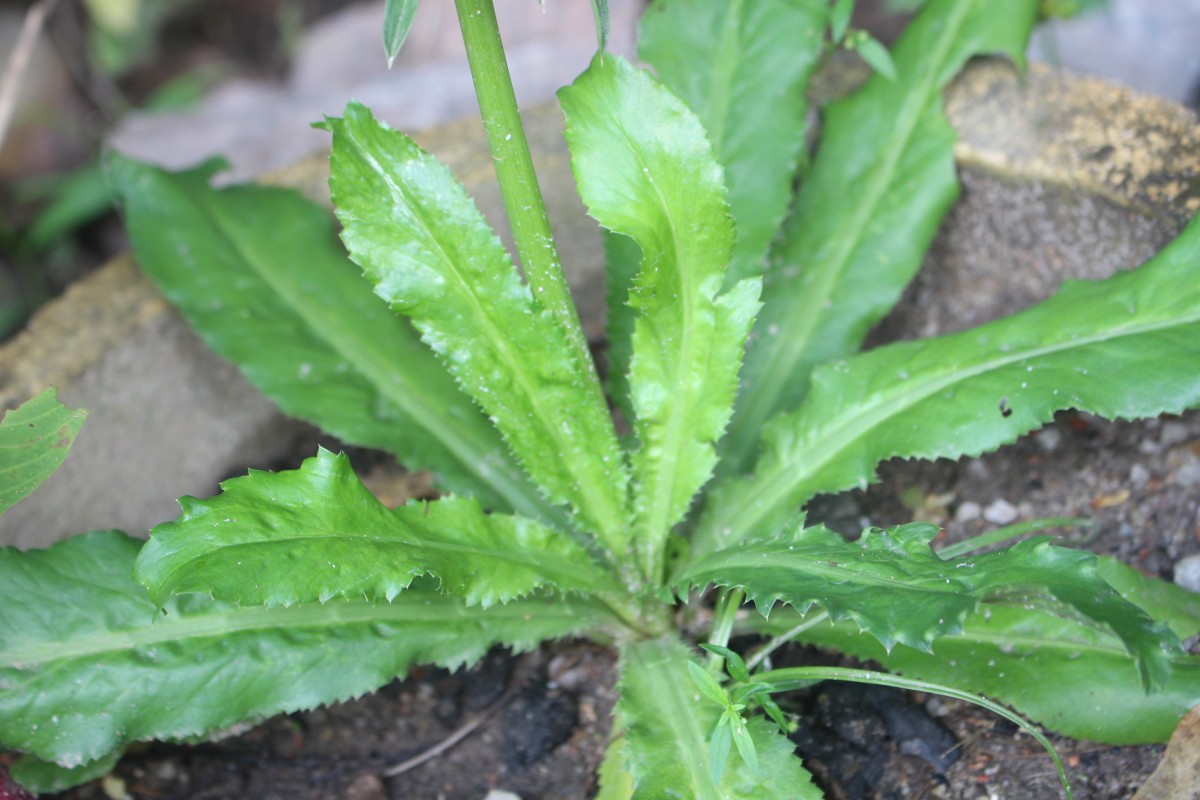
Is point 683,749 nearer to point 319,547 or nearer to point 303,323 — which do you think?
point 319,547

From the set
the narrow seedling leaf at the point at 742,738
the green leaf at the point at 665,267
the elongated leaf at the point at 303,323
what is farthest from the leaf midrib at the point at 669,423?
the narrow seedling leaf at the point at 742,738

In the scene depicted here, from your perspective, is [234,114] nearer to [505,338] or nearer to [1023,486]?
[505,338]

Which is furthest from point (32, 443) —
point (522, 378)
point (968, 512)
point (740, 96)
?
point (968, 512)

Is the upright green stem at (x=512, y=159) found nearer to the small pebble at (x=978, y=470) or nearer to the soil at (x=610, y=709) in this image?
the soil at (x=610, y=709)

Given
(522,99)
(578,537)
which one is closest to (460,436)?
(578,537)

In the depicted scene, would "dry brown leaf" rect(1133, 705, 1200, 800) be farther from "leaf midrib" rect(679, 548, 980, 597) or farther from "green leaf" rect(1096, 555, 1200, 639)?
"leaf midrib" rect(679, 548, 980, 597)

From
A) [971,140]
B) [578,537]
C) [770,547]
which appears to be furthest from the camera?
[971,140]
